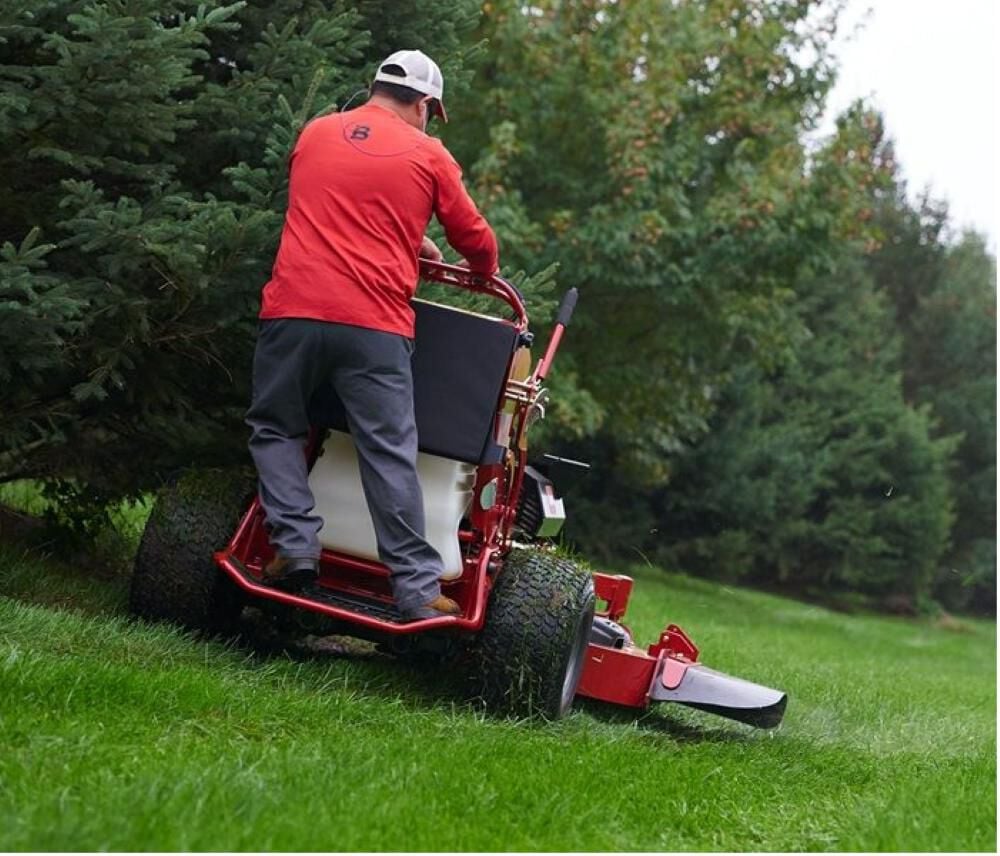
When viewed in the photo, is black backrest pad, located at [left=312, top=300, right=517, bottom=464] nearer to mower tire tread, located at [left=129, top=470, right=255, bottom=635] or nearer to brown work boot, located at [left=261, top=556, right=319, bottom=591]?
brown work boot, located at [left=261, top=556, right=319, bottom=591]

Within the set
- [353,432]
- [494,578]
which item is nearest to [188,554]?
[353,432]

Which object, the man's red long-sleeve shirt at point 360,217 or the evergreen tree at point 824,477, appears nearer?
the man's red long-sleeve shirt at point 360,217

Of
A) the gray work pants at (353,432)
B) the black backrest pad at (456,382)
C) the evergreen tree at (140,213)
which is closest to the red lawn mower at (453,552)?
the black backrest pad at (456,382)

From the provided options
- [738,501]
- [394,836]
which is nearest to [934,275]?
[738,501]

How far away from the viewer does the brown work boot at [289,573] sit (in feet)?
17.8

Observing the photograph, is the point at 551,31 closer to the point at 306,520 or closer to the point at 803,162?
the point at 803,162

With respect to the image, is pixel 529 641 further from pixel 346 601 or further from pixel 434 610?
pixel 346 601

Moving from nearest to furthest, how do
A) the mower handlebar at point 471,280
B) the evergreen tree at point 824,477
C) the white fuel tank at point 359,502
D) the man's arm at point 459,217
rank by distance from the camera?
the man's arm at point 459,217, the white fuel tank at point 359,502, the mower handlebar at point 471,280, the evergreen tree at point 824,477

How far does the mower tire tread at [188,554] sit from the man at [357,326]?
1.29 ft

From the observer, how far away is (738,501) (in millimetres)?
26703

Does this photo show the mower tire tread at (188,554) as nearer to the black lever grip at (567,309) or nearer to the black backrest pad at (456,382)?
the black backrest pad at (456,382)

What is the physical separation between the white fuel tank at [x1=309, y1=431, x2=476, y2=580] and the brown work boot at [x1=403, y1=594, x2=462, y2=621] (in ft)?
0.49

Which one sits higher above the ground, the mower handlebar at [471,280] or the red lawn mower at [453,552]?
the mower handlebar at [471,280]

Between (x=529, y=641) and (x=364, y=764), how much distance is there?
1.35 metres
